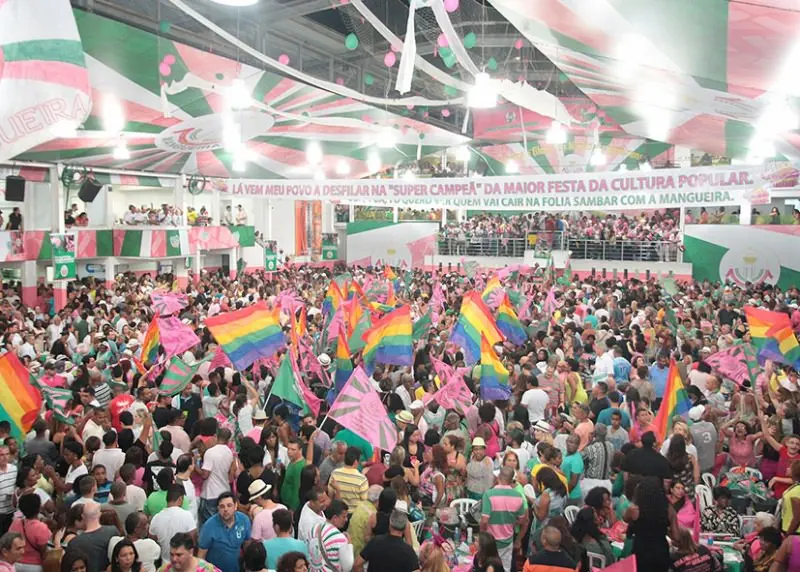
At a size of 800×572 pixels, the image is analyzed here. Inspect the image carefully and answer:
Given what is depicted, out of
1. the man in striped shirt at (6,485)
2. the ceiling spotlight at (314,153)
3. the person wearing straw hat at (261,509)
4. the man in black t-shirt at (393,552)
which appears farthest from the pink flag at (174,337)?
the ceiling spotlight at (314,153)

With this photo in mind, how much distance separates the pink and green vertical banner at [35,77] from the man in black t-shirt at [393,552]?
3.60 metres

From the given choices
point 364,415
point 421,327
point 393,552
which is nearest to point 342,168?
point 421,327

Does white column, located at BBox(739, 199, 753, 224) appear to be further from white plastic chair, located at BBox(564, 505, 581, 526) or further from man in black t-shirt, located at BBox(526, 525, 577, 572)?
man in black t-shirt, located at BBox(526, 525, 577, 572)

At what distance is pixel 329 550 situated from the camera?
14.8ft

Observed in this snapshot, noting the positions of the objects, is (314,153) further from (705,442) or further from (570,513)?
(570,513)

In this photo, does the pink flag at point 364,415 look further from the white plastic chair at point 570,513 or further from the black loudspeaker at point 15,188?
the black loudspeaker at point 15,188

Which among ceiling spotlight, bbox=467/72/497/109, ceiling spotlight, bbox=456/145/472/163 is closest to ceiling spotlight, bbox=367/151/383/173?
ceiling spotlight, bbox=456/145/472/163

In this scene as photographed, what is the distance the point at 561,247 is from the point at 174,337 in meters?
19.0

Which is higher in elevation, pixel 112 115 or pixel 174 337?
pixel 112 115

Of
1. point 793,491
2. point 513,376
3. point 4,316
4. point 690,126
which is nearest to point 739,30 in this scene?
point 793,491

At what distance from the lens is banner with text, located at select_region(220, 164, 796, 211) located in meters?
11.6

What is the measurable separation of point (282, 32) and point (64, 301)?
9.75 metres

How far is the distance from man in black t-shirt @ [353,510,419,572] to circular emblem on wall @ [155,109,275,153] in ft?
33.7

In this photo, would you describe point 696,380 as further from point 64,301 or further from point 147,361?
point 64,301
